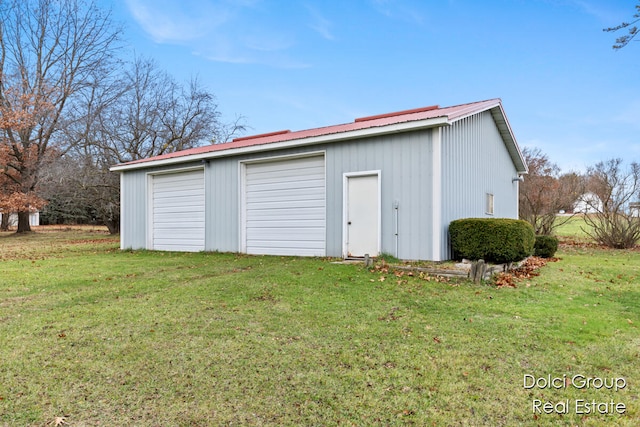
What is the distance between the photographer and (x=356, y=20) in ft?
41.9

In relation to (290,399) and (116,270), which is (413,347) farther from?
(116,270)

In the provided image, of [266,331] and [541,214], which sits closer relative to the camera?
[266,331]

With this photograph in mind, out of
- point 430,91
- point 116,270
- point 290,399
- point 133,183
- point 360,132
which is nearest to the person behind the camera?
point 290,399

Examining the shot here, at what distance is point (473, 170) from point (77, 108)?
21.4 metres

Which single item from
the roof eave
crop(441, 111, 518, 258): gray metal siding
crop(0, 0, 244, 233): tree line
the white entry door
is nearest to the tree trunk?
crop(0, 0, 244, 233): tree line

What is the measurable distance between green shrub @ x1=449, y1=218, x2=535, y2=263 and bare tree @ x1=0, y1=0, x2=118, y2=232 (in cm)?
2177

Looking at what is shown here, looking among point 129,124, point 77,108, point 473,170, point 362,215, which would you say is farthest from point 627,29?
point 77,108

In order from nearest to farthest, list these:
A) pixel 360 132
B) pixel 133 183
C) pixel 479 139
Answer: pixel 360 132
pixel 479 139
pixel 133 183

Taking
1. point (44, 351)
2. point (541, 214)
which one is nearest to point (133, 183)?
point (44, 351)

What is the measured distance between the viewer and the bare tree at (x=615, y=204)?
44.9ft

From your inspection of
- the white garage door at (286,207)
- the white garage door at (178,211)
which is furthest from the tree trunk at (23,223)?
the white garage door at (286,207)

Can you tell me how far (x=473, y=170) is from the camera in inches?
363

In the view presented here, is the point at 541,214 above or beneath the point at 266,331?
above

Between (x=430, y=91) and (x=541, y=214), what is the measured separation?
23.6ft
